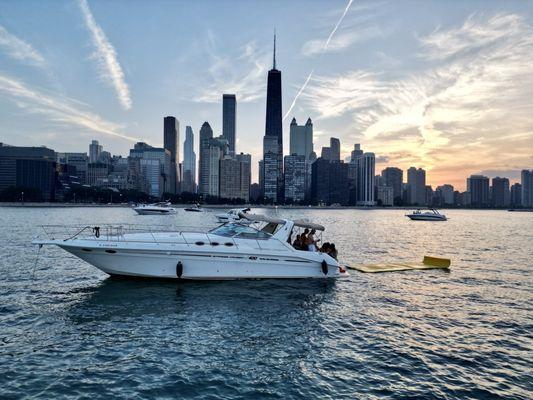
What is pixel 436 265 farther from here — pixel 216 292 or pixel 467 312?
pixel 216 292

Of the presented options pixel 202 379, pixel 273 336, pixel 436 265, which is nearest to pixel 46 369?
pixel 202 379

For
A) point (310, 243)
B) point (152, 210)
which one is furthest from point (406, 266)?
point (152, 210)

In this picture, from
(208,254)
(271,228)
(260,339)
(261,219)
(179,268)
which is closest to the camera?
(260,339)

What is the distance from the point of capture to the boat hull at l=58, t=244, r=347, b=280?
18922 millimetres

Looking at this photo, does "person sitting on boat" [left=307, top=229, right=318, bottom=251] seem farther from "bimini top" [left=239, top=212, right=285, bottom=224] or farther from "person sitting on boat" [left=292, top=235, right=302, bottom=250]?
"bimini top" [left=239, top=212, right=285, bottom=224]

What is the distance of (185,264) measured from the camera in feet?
63.4

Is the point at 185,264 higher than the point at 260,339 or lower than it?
higher

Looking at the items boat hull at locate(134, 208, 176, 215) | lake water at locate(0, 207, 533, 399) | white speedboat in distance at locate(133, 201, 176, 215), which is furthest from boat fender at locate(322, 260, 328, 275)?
boat hull at locate(134, 208, 176, 215)

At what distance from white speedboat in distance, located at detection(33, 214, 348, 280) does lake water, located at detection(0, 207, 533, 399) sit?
0.61 meters

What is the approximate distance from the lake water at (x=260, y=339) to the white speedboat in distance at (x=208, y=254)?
609mm

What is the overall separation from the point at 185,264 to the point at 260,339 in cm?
769

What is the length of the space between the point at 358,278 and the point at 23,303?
53.9ft

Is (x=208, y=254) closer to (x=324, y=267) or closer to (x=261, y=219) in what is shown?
(x=261, y=219)

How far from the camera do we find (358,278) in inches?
918
